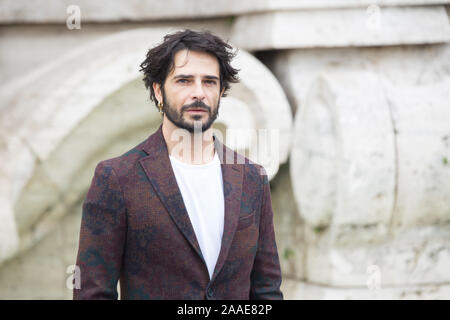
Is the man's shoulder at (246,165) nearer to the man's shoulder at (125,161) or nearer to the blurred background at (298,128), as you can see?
the man's shoulder at (125,161)

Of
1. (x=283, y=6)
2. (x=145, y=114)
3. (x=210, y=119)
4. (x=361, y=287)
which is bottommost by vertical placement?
(x=361, y=287)

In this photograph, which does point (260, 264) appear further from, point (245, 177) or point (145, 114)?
point (145, 114)

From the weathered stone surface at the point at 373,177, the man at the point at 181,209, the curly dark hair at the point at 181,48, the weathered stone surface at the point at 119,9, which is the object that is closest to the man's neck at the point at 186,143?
the man at the point at 181,209

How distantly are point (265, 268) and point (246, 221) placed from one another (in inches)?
6.8

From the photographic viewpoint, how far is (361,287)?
11.9 feet

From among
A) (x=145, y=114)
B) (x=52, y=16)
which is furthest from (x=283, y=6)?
(x=52, y=16)

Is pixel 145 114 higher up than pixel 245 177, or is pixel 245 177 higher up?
pixel 145 114

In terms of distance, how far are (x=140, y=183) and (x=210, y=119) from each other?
257 millimetres

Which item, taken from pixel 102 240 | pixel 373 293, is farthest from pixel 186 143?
pixel 373 293

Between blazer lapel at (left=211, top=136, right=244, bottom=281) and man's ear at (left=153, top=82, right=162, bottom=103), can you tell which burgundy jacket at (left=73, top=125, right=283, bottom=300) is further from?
man's ear at (left=153, top=82, right=162, bottom=103)

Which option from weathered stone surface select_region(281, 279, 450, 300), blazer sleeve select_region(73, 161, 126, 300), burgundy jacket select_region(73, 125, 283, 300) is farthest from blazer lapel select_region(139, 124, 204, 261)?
weathered stone surface select_region(281, 279, 450, 300)

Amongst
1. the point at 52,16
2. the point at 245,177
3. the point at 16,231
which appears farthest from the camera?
the point at 52,16

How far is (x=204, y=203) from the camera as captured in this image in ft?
6.50

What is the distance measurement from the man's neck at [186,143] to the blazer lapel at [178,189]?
24mm
